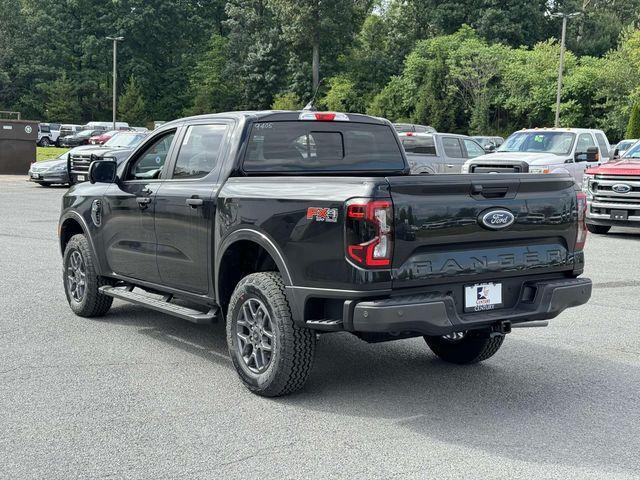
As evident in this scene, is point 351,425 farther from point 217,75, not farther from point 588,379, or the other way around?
point 217,75

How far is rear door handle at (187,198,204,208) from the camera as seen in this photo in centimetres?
601

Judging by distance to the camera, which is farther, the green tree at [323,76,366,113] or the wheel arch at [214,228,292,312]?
the green tree at [323,76,366,113]

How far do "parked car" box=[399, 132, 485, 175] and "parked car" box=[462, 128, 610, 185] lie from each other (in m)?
3.03

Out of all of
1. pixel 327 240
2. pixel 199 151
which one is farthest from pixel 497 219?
pixel 199 151

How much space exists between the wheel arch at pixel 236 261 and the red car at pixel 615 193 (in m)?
10.7

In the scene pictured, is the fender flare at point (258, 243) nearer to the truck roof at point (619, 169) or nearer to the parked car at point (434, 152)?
the truck roof at point (619, 169)

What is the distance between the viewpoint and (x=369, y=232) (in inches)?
187

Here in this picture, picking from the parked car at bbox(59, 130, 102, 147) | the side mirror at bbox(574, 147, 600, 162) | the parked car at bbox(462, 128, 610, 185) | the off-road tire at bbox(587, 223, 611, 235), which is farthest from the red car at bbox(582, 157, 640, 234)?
the parked car at bbox(59, 130, 102, 147)

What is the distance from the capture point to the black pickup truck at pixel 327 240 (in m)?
4.84

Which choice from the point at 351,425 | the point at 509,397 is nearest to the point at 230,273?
the point at 351,425

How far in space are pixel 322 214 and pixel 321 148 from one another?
5.12 feet

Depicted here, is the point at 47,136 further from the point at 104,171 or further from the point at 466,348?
the point at 466,348

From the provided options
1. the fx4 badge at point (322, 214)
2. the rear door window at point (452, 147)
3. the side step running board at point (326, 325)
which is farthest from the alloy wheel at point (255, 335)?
the rear door window at point (452, 147)

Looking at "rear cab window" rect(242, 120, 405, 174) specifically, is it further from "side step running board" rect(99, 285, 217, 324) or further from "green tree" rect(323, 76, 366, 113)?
"green tree" rect(323, 76, 366, 113)
